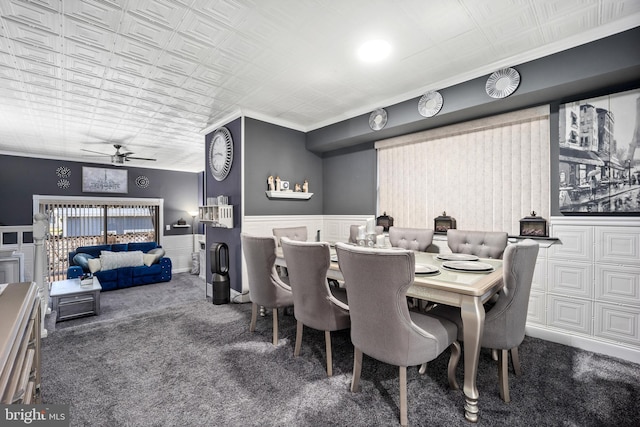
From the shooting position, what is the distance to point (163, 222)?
282 inches

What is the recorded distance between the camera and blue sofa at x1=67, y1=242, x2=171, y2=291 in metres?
4.93

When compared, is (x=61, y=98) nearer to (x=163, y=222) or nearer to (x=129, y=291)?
(x=129, y=291)

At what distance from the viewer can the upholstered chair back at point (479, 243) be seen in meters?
2.60

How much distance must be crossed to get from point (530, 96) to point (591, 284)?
174 centimetres

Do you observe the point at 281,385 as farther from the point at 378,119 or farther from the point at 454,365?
the point at 378,119

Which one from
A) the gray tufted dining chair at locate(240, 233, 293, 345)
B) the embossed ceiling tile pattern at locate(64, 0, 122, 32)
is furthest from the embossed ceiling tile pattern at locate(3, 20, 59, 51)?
the gray tufted dining chair at locate(240, 233, 293, 345)

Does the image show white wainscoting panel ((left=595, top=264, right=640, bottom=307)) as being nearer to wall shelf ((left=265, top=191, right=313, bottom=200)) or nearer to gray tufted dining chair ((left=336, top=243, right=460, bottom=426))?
gray tufted dining chair ((left=336, top=243, right=460, bottom=426))

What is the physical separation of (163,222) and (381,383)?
6893mm

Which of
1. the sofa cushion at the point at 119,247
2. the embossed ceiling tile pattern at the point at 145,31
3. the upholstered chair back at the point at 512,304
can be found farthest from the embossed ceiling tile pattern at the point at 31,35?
the sofa cushion at the point at 119,247

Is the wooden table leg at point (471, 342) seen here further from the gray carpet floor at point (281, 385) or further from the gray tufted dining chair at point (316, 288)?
the gray tufted dining chair at point (316, 288)

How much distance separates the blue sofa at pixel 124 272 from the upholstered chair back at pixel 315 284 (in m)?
4.58

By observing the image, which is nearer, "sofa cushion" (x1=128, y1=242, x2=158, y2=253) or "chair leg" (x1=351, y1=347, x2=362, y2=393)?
"chair leg" (x1=351, y1=347, x2=362, y2=393)

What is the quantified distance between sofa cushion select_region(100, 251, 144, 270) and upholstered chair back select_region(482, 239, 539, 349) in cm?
590

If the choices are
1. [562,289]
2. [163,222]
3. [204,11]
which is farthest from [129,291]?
[562,289]
